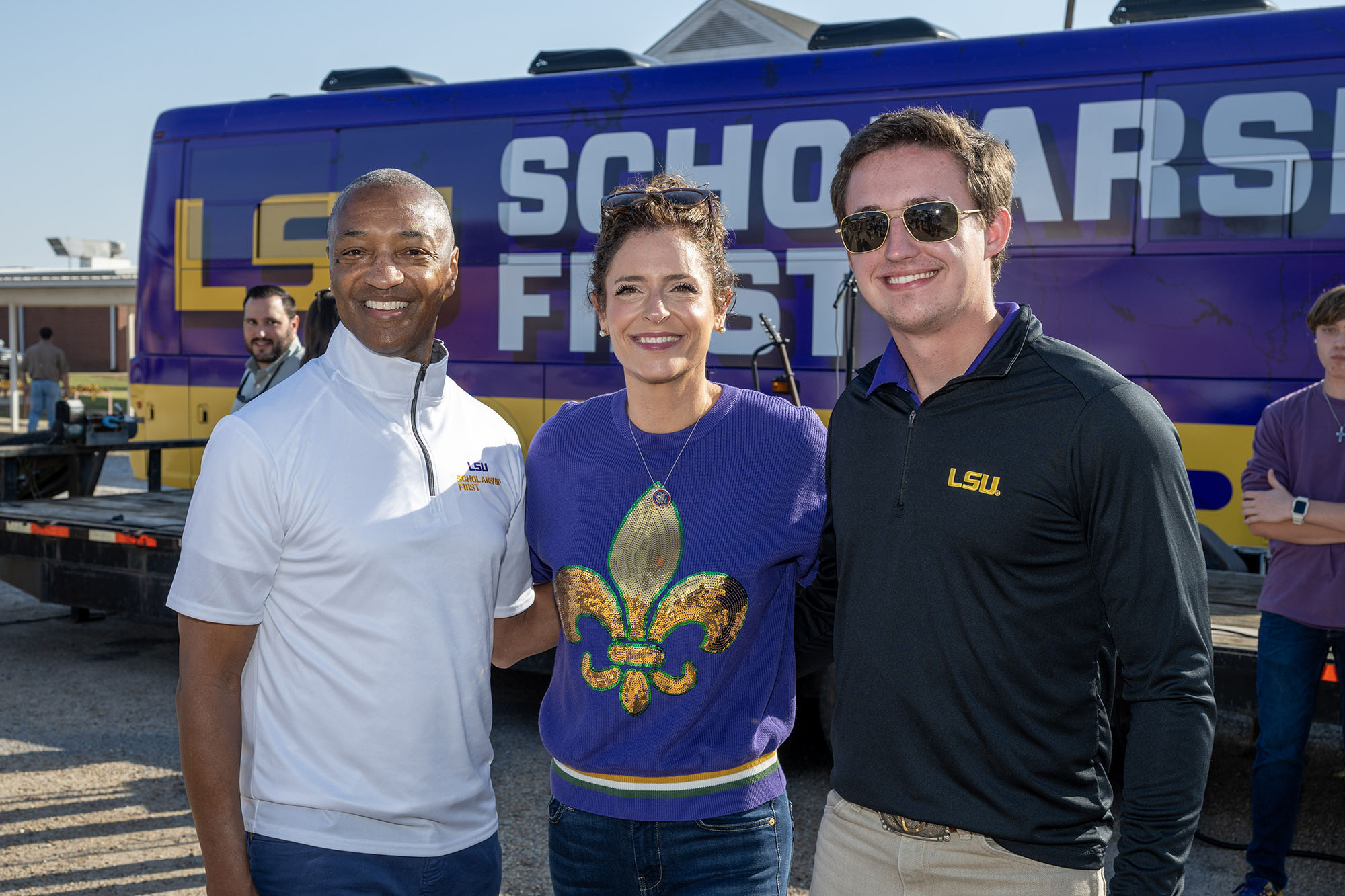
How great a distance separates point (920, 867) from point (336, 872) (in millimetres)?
1013

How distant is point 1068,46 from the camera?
6.44 meters

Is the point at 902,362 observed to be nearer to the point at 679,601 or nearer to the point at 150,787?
the point at 679,601

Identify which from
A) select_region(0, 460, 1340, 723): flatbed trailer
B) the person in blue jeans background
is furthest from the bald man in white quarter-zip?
A: the person in blue jeans background

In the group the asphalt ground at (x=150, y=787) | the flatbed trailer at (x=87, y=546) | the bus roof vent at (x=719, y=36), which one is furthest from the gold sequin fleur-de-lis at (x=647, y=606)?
the bus roof vent at (x=719, y=36)

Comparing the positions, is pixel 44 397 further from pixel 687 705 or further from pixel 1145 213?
pixel 687 705

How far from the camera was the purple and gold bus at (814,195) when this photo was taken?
5996mm

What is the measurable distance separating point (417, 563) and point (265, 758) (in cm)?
43

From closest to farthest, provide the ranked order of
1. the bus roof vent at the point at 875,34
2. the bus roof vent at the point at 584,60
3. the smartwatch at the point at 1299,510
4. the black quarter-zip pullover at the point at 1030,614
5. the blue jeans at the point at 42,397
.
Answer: the black quarter-zip pullover at the point at 1030,614, the smartwatch at the point at 1299,510, the bus roof vent at the point at 875,34, the bus roof vent at the point at 584,60, the blue jeans at the point at 42,397

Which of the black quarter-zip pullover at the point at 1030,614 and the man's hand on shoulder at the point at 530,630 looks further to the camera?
the man's hand on shoulder at the point at 530,630

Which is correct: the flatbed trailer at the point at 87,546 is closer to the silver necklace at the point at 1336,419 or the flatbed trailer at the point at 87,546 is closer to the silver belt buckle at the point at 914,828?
the silver belt buckle at the point at 914,828

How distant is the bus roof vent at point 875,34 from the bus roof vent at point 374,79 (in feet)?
9.79

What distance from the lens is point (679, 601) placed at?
2115mm

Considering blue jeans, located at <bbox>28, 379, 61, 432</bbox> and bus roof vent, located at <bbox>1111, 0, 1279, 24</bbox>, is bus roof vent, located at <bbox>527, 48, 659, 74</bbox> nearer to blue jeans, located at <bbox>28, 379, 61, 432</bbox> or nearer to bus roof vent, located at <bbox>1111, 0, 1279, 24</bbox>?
bus roof vent, located at <bbox>1111, 0, 1279, 24</bbox>

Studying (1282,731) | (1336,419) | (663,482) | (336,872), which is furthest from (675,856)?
(1336,419)
